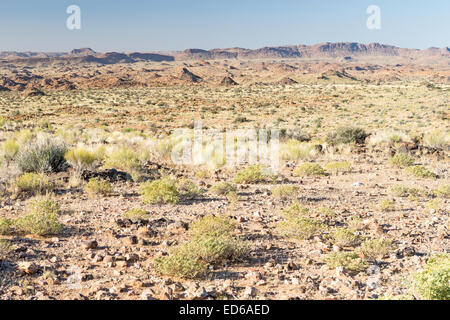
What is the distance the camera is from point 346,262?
4.77 m

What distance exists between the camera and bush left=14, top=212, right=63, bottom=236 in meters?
5.60

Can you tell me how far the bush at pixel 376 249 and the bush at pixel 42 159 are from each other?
7.63 m

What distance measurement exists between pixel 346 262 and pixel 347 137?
1200 cm

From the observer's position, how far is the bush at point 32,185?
26.0 ft

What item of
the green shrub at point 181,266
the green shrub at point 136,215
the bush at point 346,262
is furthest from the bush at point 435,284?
the green shrub at point 136,215

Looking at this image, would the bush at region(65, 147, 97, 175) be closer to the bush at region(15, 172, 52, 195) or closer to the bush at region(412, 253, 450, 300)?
the bush at region(15, 172, 52, 195)

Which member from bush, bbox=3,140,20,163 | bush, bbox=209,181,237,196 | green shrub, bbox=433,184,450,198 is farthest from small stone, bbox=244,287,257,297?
A: bush, bbox=3,140,20,163

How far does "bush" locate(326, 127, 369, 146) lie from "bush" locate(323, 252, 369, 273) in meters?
11.3

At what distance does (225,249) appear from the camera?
491 cm

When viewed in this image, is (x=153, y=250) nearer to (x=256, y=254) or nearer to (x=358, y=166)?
(x=256, y=254)

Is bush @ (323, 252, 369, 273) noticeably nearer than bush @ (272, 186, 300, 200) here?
Yes

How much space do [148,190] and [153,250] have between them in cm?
259

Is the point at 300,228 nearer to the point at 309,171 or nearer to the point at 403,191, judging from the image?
the point at 403,191
